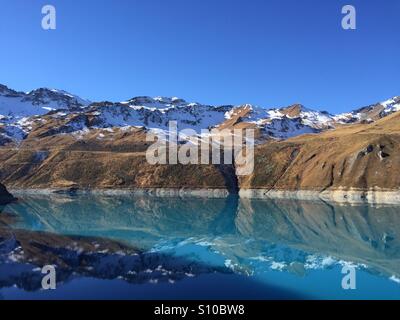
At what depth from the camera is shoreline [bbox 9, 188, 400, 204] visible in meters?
129

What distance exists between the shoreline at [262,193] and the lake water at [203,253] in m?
15.9

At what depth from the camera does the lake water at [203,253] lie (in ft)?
134

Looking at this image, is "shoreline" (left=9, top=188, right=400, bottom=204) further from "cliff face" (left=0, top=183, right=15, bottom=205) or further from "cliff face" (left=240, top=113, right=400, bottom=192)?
"cliff face" (left=0, top=183, right=15, bottom=205)

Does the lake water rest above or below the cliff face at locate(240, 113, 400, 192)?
below

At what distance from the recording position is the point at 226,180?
18325 cm

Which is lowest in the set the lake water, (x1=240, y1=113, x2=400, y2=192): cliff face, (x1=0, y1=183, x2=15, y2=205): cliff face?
the lake water

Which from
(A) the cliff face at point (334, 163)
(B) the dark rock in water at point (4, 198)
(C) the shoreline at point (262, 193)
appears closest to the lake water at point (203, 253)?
(C) the shoreline at point (262, 193)

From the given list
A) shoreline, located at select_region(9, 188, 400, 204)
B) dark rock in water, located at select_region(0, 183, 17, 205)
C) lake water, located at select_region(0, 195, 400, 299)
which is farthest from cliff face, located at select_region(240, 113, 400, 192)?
dark rock in water, located at select_region(0, 183, 17, 205)

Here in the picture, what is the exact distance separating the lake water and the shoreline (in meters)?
15.9

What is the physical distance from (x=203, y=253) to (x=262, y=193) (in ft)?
346

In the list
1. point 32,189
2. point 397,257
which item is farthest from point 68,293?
point 32,189

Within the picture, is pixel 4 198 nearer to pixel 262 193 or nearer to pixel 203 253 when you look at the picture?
pixel 262 193
